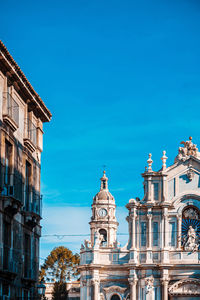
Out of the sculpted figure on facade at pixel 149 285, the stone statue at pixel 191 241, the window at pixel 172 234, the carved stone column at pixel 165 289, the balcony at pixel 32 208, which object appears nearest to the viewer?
the balcony at pixel 32 208

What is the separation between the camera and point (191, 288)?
5409 centimetres

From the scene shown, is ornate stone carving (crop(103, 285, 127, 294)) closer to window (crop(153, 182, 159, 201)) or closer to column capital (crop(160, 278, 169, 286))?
column capital (crop(160, 278, 169, 286))

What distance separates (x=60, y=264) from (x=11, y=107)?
67696 mm

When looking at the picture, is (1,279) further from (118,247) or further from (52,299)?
(52,299)

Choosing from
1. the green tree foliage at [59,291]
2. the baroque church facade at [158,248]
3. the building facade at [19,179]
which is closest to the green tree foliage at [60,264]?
the green tree foliage at [59,291]

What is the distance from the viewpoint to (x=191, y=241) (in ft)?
182

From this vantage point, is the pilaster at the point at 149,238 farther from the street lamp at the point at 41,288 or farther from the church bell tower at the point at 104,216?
the street lamp at the point at 41,288

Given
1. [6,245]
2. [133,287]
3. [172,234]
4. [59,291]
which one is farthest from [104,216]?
[6,245]

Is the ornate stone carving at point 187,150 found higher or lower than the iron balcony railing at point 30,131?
higher

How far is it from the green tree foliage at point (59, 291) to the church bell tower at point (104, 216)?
1245cm

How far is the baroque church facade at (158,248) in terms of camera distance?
5466 cm

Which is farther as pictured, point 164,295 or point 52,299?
point 52,299

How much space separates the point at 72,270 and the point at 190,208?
39580 millimetres

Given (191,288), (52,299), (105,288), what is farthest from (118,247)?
(52,299)
